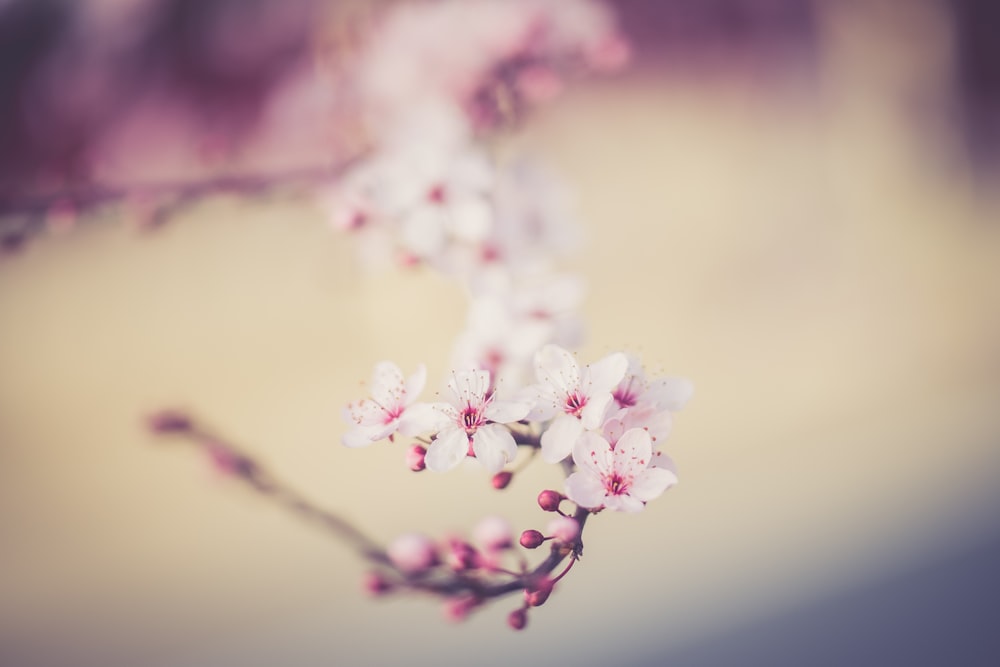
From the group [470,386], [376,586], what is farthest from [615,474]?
Answer: [376,586]

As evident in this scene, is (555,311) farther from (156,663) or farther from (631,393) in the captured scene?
(156,663)

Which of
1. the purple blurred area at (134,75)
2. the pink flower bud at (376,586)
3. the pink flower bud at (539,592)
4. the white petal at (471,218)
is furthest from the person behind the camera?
the purple blurred area at (134,75)

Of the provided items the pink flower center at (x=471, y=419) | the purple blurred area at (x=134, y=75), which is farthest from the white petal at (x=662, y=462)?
the purple blurred area at (x=134, y=75)

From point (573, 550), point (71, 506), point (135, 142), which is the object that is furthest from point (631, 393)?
point (71, 506)

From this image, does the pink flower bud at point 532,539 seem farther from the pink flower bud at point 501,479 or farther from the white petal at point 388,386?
the white petal at point 388,386

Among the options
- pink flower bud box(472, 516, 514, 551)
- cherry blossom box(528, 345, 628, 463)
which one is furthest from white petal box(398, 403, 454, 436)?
pink flower bud box(472, 516, 514, 551)

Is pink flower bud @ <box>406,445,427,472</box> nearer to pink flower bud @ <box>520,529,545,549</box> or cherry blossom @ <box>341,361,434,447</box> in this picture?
cherry blossom @ <box>341,361,434,447</box>

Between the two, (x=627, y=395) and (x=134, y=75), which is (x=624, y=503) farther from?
(x=134, y=75)

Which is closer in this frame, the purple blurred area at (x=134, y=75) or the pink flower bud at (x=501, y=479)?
the pink flower bud at (x=501, y=479)
